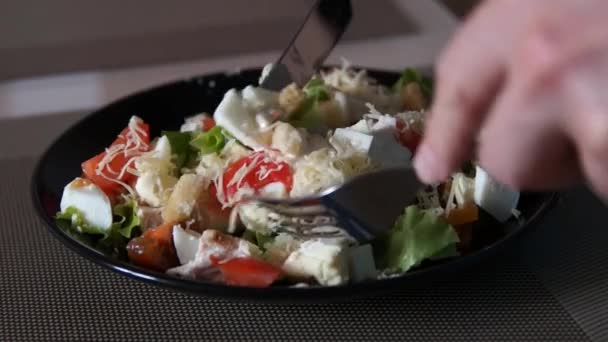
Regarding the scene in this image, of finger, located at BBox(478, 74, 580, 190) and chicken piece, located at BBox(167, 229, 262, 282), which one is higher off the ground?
finger, located at BBox(478, 74, 580, 190)

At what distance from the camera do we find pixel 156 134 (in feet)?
4.01

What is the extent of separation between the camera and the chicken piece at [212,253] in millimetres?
843

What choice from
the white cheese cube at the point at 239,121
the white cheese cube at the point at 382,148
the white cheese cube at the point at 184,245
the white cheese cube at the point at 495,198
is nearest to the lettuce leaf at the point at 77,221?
the white cheese cube at the point at 184,245

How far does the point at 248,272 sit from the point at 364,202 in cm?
14

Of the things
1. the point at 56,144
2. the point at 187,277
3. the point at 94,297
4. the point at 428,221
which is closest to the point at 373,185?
the point at 428,221

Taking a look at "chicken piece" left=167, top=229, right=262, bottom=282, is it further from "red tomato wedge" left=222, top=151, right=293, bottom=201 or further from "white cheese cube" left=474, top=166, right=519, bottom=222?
"white cheese cube" left=474, top=166, right=519, bottom=222

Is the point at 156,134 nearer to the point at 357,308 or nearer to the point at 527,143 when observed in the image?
the point at 357,308

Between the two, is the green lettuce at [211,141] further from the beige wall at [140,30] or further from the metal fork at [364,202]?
the beige wall at [140,30]

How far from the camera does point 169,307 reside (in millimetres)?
877

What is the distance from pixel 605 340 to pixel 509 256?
0.17 meters

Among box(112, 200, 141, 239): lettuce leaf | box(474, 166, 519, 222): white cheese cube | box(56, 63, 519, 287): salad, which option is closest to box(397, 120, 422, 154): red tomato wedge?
box(56, 63, 519, 287): salad

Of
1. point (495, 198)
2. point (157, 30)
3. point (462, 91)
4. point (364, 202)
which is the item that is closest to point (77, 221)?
point (364, 202)

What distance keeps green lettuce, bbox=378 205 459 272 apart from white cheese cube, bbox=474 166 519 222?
0.08m

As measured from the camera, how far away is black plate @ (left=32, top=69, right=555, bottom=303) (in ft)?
2.50
